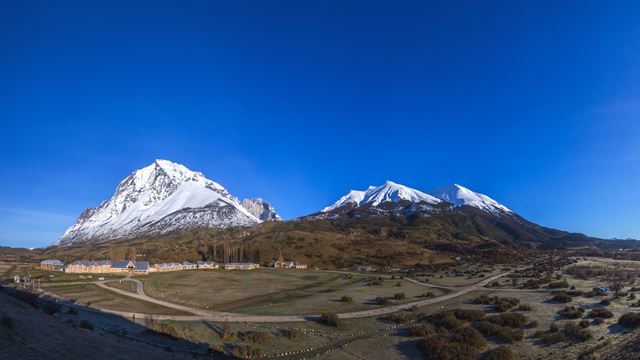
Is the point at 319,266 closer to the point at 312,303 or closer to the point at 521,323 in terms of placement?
the point at 312,303

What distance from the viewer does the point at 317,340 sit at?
4128cm

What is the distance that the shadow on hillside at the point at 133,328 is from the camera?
30.6m

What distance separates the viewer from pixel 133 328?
138 feet

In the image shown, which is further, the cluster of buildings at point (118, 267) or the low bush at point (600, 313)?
the cluster of buildings at point (118, 267)

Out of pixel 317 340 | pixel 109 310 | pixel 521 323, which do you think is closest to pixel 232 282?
pixel 109 310

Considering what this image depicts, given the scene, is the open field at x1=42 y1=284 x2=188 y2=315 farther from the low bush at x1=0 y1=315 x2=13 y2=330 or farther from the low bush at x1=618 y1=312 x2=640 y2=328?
the low bush at x1=618 y1=312 x2=640 y2=328

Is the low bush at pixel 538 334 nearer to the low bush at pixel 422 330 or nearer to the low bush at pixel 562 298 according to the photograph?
the low bush at pixel 422 330

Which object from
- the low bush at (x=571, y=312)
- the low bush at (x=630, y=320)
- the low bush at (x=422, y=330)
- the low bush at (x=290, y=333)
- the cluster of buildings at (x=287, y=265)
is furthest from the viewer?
the cluster of buildings at (x=287, y=265)

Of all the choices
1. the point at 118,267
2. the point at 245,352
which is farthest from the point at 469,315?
the point at 118,267

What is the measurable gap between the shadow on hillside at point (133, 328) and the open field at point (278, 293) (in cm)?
1691

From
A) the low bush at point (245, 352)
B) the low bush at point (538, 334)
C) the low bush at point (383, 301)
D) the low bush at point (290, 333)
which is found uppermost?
the low bush at point (383, 301)

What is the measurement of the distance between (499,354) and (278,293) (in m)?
54.7

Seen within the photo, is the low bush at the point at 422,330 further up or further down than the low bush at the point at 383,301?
further down

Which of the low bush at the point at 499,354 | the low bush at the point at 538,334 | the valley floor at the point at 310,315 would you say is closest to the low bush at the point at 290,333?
the valley floor at the point at 310,315
